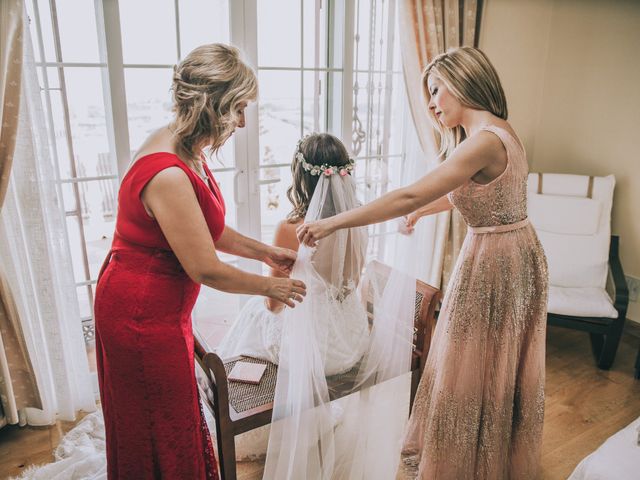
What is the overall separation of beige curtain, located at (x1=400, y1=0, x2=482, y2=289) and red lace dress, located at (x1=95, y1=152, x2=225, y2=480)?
1908mm

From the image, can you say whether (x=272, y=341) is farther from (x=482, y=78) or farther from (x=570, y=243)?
(x=570, y=243)

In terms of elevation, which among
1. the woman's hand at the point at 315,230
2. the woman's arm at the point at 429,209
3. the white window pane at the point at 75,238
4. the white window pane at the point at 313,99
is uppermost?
the white window pane at the point at 313,99

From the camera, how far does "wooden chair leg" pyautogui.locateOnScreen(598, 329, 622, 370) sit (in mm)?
2846

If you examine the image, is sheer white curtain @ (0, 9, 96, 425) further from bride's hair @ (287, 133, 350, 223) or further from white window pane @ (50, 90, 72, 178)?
bride's hair @ (287, 133, 350, 223)

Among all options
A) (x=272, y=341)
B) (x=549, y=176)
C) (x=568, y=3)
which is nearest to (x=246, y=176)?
(x=272, y=341)

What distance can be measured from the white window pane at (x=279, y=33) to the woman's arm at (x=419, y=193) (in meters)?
1.50

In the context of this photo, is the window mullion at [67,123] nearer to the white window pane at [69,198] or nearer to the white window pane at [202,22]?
the white window pane at [69,198]

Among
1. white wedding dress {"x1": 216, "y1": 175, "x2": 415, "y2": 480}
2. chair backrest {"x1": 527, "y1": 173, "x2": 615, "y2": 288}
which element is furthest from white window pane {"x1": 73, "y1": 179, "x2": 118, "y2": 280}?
chair backrest {"x1": 527, "y1": 173, "x2": 615, "y2": 288}

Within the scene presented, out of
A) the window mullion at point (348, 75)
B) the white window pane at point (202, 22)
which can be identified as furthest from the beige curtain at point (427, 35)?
the white window pane at point (202, 22)

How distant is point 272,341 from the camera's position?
6.41 feet

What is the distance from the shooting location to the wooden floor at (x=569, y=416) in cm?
217

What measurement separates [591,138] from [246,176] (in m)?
2.46

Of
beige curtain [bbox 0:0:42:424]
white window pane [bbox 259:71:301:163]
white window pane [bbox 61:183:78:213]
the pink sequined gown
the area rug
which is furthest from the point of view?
white window pane [bbox 259:71:301:163]

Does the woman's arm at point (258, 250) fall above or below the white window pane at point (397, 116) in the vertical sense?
below
